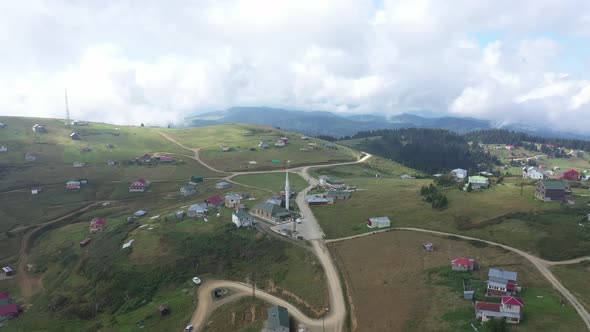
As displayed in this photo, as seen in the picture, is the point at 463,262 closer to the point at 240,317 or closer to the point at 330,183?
the point at 240,317

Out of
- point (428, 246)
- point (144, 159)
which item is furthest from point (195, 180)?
point (428, 246)

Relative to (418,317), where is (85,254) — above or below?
below

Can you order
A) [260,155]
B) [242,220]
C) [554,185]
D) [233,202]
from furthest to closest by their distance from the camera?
[260,155] < [233,202] < [242,220] < [554,185]

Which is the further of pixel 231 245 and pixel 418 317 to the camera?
pixel 231 245

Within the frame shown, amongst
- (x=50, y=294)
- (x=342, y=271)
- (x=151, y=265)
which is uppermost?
(x=342, y=271)

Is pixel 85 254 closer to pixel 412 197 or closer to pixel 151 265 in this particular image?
pixel 151 265

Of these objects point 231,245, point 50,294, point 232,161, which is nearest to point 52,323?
point 50,294

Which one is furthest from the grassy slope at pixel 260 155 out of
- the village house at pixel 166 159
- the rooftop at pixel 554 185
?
the rooftop at pixel 554 185
